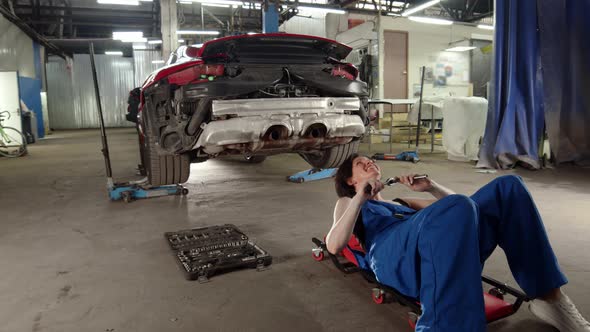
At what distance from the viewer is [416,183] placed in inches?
73.2

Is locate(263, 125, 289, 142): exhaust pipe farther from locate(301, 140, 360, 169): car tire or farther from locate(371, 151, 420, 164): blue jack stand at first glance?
locate(371, 151, 420, 164): blue jack stand

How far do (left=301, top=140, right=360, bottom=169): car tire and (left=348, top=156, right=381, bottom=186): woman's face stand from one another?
1.93 meters

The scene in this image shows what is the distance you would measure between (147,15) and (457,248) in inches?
703

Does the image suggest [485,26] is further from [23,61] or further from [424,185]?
[23,61]

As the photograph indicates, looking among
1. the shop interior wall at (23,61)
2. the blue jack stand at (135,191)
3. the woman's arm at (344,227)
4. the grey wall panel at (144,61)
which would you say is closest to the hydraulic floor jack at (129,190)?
the blue jack stand at (135,191)

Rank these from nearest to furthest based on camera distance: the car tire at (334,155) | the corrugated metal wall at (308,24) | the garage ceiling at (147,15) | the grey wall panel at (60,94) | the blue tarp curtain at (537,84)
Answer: the car tire at (334,155) → the blue tarp curtain at (537,84) → the garage ceiling at (147,15) → the corrugated metal wall at (308,24) → the grey wall panel at (60,94)

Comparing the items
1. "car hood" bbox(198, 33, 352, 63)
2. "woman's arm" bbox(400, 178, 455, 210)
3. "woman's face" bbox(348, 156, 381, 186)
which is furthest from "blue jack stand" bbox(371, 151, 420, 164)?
"woman's face" bbox(348, 156, 381, 186)

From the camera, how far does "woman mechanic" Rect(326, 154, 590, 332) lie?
Result: 1.33 m

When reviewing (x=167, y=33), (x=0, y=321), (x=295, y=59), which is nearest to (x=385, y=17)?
(x=167, y=33)

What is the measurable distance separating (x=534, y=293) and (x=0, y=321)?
7.39 ft

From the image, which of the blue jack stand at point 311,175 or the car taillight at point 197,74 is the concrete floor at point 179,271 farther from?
the car taillight at point 197,74

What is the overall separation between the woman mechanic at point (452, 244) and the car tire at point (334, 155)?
1899 millimetres

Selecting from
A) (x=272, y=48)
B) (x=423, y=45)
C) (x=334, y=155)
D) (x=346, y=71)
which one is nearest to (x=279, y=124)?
(x=272, y=48)

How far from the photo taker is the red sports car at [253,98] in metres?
2.81
